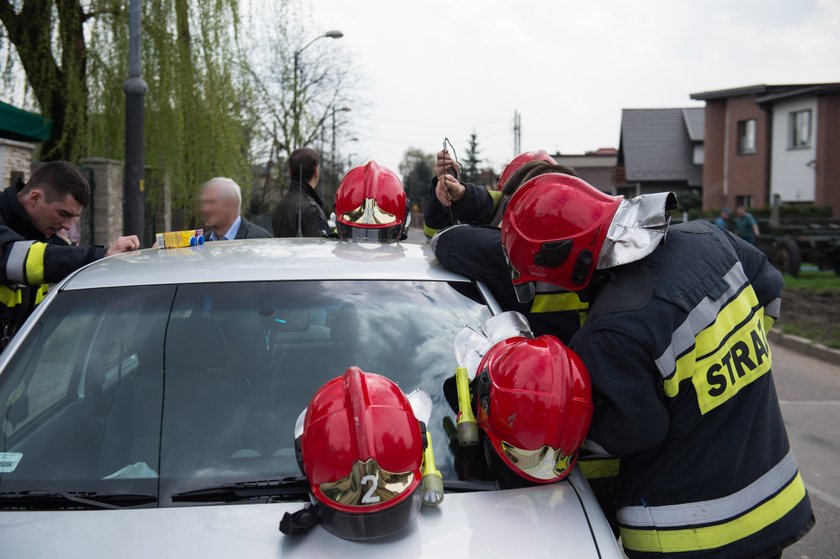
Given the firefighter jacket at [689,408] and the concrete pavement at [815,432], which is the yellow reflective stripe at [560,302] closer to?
the firefighter jacket at [689,408]

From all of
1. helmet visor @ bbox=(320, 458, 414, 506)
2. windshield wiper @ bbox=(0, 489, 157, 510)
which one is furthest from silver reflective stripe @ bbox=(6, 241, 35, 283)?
helmet visor @ bbox=(320, 458, 414, 506)

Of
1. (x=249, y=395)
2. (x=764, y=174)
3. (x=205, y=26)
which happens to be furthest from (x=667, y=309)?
(x=764, y=174)

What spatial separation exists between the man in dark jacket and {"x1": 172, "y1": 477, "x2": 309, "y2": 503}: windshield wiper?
3484mm

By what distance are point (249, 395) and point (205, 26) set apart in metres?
11.0

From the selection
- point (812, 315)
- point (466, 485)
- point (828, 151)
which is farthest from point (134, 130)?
point (828, 151)

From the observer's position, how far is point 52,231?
3.70 metres

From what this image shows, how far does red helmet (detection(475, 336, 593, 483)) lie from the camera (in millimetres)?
1903

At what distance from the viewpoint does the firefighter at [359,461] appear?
1736mm

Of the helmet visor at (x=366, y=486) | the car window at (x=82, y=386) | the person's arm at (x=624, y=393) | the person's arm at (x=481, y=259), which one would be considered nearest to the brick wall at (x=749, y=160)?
the person's arm at (x=481, y=259)

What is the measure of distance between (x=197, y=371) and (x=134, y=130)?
25.5 feet

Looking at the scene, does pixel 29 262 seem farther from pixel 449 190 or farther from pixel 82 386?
pixel 449 190

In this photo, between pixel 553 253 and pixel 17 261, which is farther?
pixel 17 261

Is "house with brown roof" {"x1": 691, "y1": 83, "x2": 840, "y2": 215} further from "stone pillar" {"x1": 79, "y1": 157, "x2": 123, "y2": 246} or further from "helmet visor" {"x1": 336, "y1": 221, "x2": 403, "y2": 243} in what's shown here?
"helmet visor" {"x1": 336, "y1": 221, "x2": 403, "y2": 243}

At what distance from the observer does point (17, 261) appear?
3.22 meters
